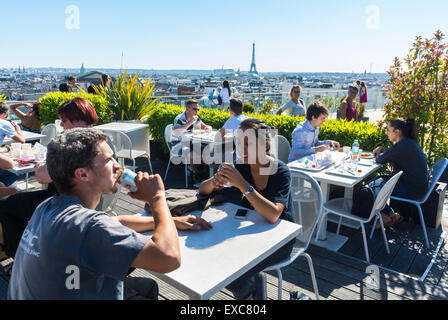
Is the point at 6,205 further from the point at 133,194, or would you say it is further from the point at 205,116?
the point at 205,116

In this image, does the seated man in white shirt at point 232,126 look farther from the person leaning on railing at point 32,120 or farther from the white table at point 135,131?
the person leaning on railing at point 32,120

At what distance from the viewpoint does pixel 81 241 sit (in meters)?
1.02

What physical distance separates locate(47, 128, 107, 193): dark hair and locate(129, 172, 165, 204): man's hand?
234mm

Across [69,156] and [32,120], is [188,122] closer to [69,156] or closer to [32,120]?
[32,120]

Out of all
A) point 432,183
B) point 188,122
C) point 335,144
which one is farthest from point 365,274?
point 188,122

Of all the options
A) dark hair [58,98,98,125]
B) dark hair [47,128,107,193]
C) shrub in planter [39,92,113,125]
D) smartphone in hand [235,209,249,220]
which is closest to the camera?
dark hair [47,128,107,193]

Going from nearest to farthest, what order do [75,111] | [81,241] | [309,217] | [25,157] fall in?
[81,241] → [309,217] → [75,111] → [25,157]

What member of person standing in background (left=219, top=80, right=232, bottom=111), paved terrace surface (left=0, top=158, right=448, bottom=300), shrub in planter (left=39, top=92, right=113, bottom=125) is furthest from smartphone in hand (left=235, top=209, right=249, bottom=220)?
person standing in background (left=219, top=80, right=232, bottom=111)

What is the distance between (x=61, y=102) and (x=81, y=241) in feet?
24.9

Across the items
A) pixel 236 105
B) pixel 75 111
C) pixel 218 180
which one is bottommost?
pixel 218 180

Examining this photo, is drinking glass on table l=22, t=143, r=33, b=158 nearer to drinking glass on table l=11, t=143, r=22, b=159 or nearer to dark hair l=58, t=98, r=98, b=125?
drinking glass on table l=11, t=143, r=22, b=159

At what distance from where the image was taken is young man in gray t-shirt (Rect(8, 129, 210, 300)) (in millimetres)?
1026

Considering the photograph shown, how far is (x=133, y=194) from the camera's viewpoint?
1427 millimetres

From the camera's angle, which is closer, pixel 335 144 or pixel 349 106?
pixel 335 144
